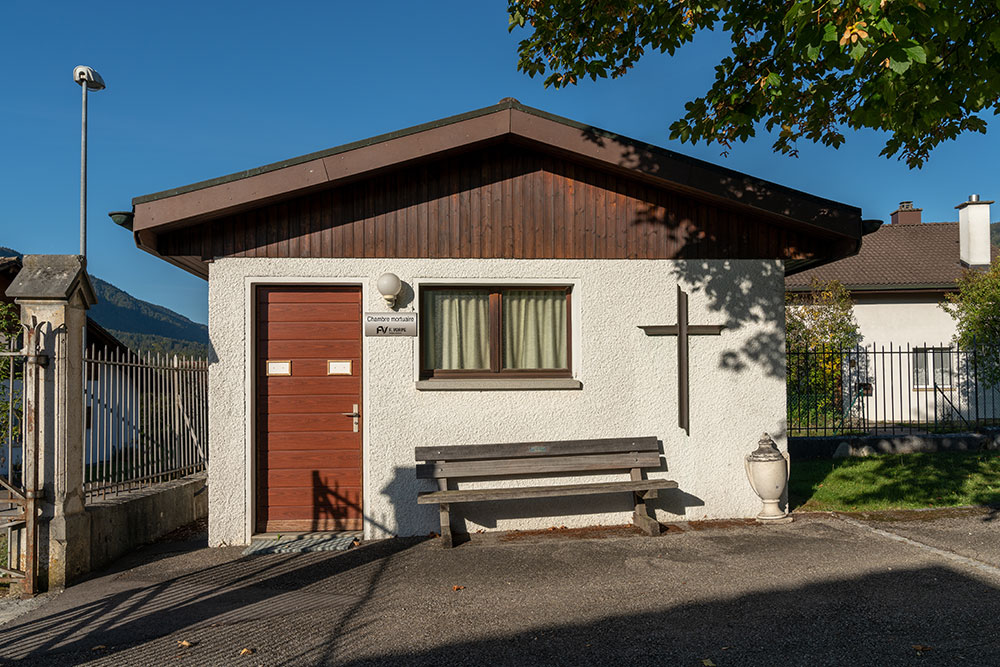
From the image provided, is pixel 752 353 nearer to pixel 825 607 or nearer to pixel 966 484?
pixel 825 607

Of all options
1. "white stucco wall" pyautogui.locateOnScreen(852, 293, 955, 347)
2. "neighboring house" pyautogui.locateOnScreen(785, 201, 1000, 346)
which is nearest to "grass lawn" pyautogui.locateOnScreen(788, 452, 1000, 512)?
"neighboring house" pyautogui.locateOnScreen(785, 201, 1000, 346)

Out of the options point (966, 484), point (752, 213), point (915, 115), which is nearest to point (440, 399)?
point (752, 213)

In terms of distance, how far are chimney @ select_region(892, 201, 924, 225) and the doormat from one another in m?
23.5

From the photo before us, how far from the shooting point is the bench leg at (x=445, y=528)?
6496mm

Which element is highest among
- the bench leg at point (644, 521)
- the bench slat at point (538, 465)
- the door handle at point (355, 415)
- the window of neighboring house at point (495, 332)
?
the window of neighboring house at point (495, 332)

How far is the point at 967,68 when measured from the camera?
5867 mm

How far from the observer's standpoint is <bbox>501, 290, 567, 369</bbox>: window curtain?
24.0 ft

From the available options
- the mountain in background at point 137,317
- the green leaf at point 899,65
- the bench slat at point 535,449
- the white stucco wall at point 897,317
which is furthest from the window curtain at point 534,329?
the mountain in background at point 137,317

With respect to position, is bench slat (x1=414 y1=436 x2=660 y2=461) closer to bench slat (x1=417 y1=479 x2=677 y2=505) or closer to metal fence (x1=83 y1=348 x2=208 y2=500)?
bench slat (x1=417 y1=479 x2=677 y2=505)

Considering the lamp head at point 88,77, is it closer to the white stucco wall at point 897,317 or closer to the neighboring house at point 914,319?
the neighboring house at point 914,319

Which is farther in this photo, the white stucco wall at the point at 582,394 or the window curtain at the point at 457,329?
the window curtain at the point at 457,329

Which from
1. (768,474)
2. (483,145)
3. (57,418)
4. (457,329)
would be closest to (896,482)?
(768,474)

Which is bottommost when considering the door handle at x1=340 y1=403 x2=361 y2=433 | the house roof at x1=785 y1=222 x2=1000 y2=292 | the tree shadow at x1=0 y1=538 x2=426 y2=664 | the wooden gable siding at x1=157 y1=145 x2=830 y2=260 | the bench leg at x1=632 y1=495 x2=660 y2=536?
the tree shadow at x1=0 y1=538 x2=426 y2=664

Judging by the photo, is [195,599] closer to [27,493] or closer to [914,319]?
[27,493]
